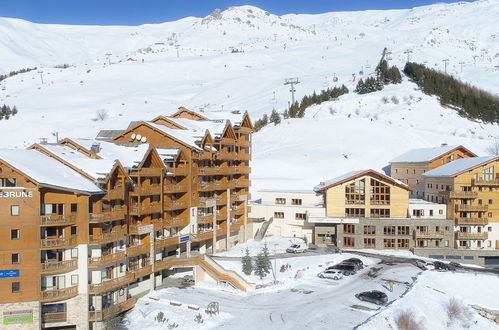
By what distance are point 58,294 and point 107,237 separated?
5.89m

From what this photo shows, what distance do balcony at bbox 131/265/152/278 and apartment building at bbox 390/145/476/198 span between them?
45.9 m

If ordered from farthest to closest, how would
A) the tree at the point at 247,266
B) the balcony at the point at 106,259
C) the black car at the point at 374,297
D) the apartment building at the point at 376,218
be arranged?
the apartment building at the point at 376,218
the tree at the point at 247,266
the black car at the point at 374,297
the balcony at the point at 106,259

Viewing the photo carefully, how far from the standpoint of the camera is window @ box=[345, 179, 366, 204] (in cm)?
7250

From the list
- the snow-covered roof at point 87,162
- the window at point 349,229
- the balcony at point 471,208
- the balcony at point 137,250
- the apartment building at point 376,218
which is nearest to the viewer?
the snow-covered roof at point 87,162

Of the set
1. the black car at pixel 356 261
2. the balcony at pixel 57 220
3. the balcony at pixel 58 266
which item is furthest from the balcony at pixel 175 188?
the black car at pixel 356 261

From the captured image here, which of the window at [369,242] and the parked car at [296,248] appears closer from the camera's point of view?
the parked car at [296,248]

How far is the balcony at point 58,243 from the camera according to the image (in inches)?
1721

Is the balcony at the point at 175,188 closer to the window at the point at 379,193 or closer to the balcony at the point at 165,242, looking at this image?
the balcony at the point at 165,242

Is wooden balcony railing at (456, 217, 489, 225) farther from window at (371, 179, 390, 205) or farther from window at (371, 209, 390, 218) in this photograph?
window at (371, 179, 390, 205)

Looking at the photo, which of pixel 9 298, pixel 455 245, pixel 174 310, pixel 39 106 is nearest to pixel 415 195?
pixel 455 245

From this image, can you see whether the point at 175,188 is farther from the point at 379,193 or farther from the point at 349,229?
the point at 379,193

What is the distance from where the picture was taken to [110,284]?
47.2 metres

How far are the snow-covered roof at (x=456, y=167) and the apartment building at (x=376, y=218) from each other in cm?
540

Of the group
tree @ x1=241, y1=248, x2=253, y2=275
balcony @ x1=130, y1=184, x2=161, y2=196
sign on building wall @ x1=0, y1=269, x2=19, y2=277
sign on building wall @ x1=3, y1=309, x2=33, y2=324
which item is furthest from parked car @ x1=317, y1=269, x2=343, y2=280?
sign on building wall @ x1=0, y1=269, x2=19, y2=277
